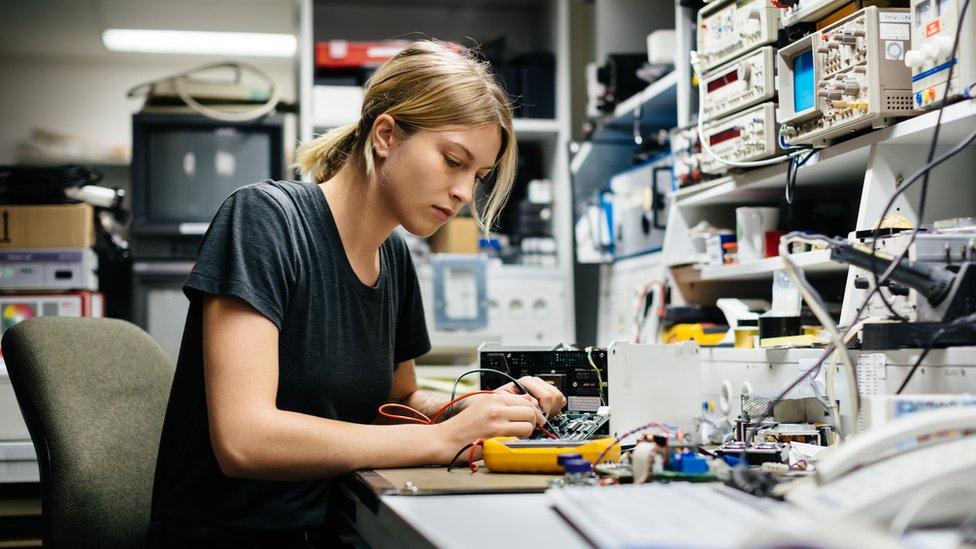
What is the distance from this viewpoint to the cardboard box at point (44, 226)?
9.73 ft

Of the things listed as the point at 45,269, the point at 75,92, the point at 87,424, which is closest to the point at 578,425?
the point at 87,424

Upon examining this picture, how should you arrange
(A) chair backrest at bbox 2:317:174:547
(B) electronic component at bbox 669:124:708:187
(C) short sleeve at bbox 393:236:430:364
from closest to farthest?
1. (A) chair backrest at bbox 2:317:174:547
2. (C) short sleeve at bbox 393:236:430:364
3. (B) electronic component at bbox 669:124:708:187

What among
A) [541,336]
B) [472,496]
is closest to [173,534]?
[472,496]

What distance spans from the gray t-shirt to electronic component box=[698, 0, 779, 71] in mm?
922

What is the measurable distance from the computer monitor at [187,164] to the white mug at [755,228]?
6.49 feet

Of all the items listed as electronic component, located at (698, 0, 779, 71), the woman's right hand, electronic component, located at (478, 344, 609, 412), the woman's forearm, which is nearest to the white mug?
electronic component, located at (698, 0, 779, 71)

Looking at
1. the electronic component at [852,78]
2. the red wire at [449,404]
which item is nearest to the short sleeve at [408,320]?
the red wire at [449,404]

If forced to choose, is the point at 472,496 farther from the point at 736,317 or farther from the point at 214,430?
the point at 736,317

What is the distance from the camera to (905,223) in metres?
1.49

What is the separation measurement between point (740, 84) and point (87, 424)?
1.39 metres

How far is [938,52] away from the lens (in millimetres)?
1317

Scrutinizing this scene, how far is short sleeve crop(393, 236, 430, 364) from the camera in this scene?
1.73m

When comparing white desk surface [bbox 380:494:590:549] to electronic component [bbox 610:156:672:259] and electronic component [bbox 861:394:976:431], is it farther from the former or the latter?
electronic component [bbox 610:156:672:259]

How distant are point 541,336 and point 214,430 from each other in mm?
2256
